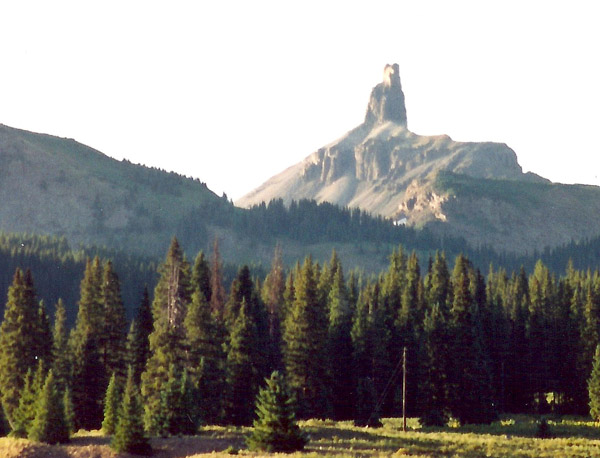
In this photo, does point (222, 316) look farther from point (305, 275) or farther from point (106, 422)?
point (106, 422)

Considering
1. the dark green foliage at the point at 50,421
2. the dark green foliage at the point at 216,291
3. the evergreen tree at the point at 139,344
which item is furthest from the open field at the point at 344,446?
the dark green foliage at the point at 216,291

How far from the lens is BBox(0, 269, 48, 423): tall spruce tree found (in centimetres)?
8094

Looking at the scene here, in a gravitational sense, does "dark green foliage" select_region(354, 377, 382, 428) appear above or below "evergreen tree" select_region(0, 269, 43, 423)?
below

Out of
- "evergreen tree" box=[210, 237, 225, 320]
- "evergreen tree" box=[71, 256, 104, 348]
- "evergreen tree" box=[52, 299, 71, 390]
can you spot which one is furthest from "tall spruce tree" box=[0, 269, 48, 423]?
"evergreen tree" box=[210, 237, 225, 320]

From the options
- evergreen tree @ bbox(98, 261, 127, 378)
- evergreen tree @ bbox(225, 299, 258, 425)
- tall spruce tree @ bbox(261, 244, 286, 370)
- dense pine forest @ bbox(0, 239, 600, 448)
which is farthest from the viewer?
tall spruce tree @ bbox(261, 244, 286, 370)

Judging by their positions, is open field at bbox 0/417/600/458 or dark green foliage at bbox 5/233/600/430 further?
dark green foliage at bbox 5/233/600/430

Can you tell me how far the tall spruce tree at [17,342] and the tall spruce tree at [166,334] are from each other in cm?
955

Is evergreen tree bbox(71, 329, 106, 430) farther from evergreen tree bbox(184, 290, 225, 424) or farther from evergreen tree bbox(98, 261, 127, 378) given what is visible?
evergreen tree bbox(184, 290, 225, 424)

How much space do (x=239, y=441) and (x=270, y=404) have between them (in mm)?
7884

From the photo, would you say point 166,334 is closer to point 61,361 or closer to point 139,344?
point 139,344

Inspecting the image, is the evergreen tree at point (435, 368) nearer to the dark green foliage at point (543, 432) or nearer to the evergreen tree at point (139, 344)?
the dark green foliage at point (543, 432)

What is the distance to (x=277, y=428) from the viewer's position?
5725 centimetres

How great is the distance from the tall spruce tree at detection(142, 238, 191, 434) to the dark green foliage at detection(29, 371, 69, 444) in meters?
6.66

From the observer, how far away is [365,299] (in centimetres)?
11781
